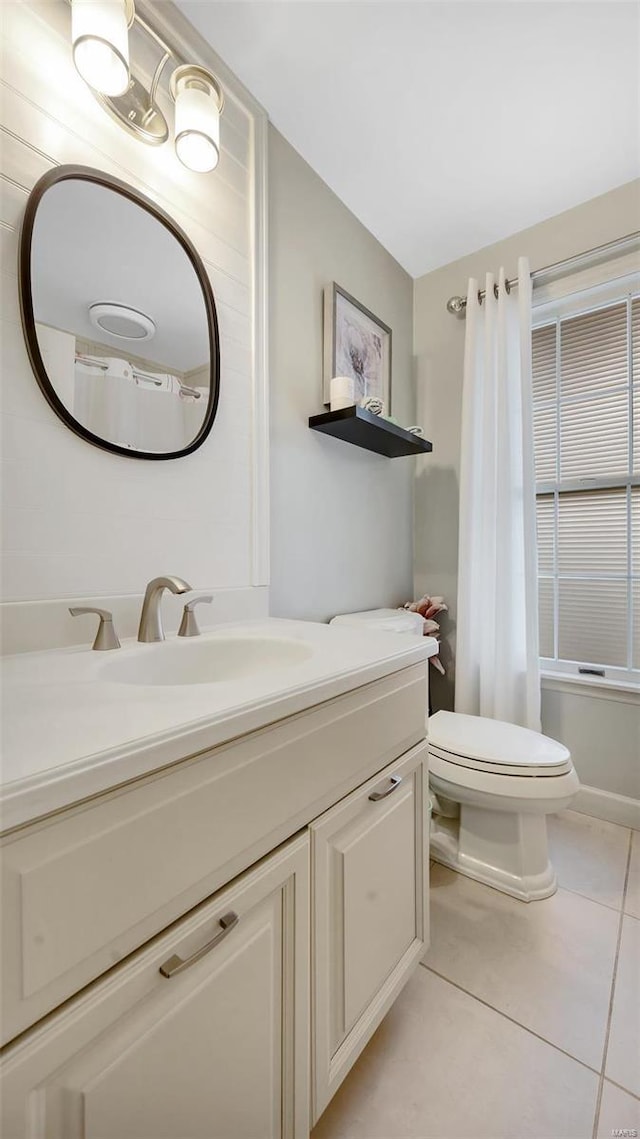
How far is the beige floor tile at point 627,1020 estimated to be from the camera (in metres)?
0.91

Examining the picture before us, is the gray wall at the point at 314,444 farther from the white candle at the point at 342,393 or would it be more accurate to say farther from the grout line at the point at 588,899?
the grout line at the point at 588,899

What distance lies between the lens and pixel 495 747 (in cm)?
141

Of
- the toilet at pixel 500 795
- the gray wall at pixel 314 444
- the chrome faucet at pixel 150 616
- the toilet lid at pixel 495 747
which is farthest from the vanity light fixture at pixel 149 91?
the toilet lid at pixel 495 747

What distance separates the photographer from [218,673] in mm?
1012

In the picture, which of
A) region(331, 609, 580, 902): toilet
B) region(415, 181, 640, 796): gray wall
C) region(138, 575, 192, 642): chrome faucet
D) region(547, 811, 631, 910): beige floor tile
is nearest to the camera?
region(138, 575, 192, 642): chrome faucet

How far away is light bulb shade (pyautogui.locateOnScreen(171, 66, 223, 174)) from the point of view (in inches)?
40.6

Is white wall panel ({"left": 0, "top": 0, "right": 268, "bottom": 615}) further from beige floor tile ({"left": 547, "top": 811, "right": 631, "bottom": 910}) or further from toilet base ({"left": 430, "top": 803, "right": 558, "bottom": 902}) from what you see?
beige floor tile ({"left": 547, "top": 811, "right": 631, "bottom": 910})

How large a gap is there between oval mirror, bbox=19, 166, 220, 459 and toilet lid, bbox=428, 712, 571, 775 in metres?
1.18

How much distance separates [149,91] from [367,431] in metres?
1.02

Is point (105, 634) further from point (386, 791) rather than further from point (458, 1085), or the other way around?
point (458, 1085)

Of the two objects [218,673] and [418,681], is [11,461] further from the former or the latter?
[418,681]

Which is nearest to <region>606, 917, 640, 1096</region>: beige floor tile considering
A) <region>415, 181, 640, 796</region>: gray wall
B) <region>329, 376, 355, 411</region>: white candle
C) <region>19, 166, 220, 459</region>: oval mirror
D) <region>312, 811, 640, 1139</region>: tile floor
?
<region>312, 811, 640, 1139</region>: tile floor

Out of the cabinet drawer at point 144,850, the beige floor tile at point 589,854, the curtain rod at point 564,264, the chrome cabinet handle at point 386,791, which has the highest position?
the curtain rod at point 564,264

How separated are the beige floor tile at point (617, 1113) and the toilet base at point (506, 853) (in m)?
0.50
